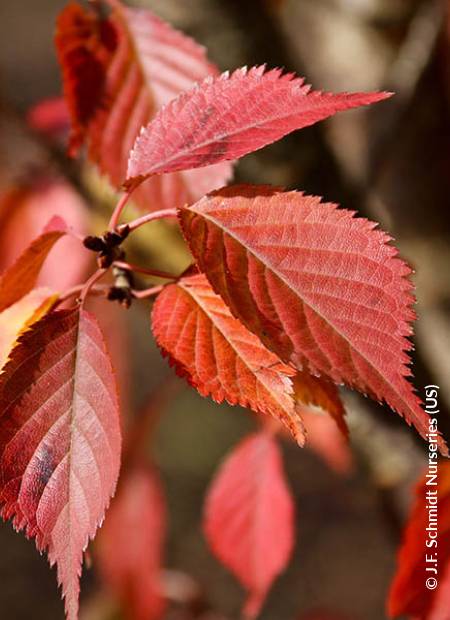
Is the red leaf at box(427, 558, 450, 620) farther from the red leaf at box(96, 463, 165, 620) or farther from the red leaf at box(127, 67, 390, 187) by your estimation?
the red leaf at box(96, 463, 165, 620)

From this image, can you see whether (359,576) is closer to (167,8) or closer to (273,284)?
(167,8)

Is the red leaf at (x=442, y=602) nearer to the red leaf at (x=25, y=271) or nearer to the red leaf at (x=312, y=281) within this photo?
the red leaf at (x=312, y=281)

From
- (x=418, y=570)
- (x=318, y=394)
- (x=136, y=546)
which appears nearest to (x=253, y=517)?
(x=418, y=570)

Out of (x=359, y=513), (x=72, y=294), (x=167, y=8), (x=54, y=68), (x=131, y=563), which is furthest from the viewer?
(x=54, y=68)

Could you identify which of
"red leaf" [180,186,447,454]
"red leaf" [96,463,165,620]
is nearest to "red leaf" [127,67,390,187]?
"red leaf" [180,186,447,454]

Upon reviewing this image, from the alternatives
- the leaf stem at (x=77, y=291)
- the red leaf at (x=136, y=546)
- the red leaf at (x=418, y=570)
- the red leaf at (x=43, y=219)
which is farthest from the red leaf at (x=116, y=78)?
the red leaf at (x=136, y=546)

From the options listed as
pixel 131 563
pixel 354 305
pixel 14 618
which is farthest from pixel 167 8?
pixel 14 618
